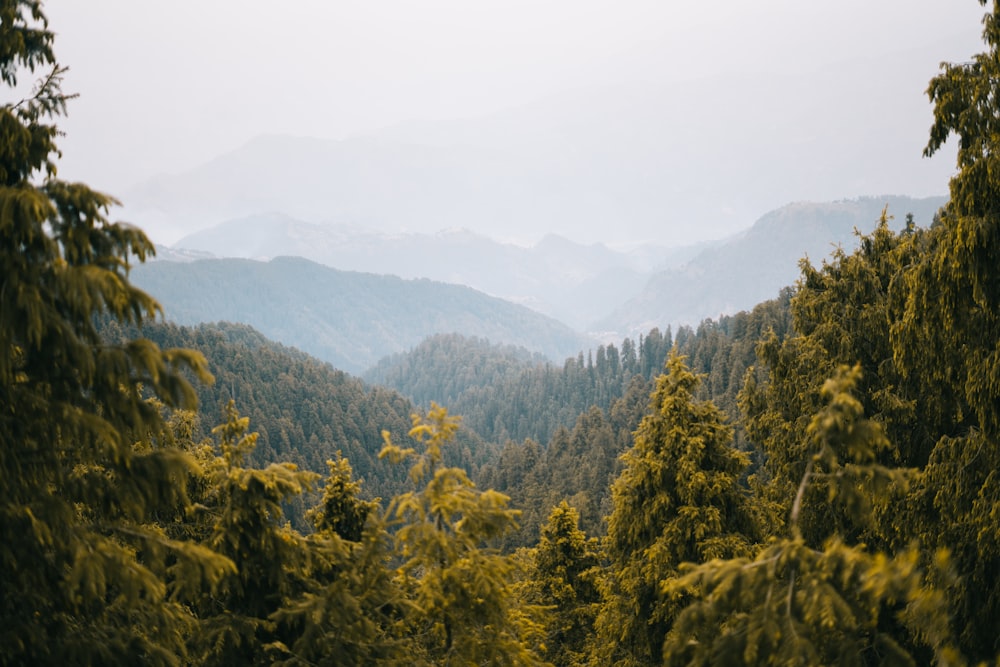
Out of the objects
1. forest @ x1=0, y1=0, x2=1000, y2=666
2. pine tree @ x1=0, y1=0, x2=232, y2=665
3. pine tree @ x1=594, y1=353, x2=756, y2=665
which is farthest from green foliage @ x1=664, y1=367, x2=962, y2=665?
pine tree @ x1=594, y1=353, x2=756, y2=665

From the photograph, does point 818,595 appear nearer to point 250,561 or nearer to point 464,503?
point 464,503

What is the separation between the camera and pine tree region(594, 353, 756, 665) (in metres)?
11.1

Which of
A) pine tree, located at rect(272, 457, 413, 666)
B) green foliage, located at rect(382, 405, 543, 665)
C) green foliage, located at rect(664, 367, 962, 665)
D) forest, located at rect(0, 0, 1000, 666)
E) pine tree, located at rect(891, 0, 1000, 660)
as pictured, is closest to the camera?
green foliage, located at rect(664, 367, 962, 665)

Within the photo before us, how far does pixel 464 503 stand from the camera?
6793 mm

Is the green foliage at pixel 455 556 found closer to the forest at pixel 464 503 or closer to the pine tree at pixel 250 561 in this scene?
the forest at pixel 464 503

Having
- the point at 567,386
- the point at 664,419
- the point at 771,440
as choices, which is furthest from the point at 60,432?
the point at 567,386

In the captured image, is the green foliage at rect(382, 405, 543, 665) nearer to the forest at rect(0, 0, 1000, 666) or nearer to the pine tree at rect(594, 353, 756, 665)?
the forest at rect(0, 0, 1000, 666)

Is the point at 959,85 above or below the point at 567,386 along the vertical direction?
above

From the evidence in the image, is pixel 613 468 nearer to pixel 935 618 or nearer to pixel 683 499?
pixel 683 499

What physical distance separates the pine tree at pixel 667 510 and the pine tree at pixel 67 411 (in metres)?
7.79

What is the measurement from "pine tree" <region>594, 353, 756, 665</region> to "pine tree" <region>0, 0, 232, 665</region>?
779 cm

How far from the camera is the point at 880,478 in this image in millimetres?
4621

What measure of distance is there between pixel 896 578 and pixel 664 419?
7.93m

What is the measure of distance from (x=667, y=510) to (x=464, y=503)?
6020mm
